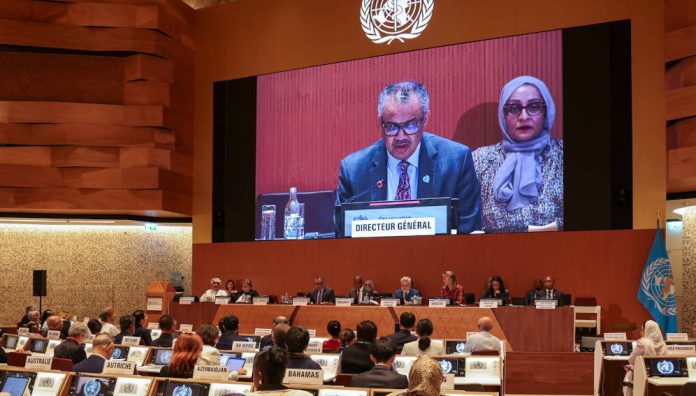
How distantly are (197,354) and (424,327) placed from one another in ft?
8.55

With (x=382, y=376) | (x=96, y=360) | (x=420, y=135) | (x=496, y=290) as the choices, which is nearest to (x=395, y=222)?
(x=420, y=135)

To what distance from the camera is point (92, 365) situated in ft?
19.8

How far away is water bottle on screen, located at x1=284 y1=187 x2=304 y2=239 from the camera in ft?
50.6

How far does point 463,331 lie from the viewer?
10.7 m

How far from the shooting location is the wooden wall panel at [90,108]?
15.8 metres

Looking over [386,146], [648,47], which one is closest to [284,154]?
[386,146]

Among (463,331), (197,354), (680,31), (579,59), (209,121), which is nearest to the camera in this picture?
(197,354)

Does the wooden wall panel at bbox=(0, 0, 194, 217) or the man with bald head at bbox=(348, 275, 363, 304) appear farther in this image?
the wooden wall panel at bbox=(0, 0, 194, 217)

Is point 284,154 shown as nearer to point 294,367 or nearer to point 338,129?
point 338,129

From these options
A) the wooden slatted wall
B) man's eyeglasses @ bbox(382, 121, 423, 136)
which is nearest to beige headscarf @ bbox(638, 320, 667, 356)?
the wooden slatted wall

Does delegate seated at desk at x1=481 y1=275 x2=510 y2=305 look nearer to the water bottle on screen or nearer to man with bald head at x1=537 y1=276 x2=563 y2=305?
man with bald head at x1=537 y1=276 x2=563 y2=305

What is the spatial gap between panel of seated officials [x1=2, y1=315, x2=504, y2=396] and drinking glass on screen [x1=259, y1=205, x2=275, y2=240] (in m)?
7.20

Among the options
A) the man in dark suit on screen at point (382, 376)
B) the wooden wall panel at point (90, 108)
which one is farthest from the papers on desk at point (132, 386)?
the wooden wall panel at point (90, 108)

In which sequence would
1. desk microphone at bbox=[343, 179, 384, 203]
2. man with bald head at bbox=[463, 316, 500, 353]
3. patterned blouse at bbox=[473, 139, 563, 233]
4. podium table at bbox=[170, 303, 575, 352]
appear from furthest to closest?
1. desk microphone at bbox=[343, 179, 384, 203]
2. patterned blouse at bbox=[473, 139, 563, 233]
3. podium table at bbox=[170, 303, 575, 352]
4. man with bald head at bbox=[463, 316, 500, 353]
